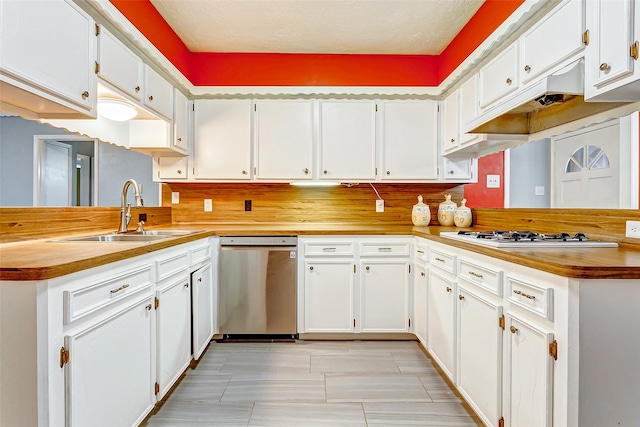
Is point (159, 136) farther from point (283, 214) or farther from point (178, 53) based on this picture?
point (283, 214)

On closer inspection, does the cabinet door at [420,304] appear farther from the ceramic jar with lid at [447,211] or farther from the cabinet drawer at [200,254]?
the cabinet drawer at [200,254]

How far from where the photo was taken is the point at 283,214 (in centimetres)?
327

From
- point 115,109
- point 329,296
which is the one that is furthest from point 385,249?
point 115,109

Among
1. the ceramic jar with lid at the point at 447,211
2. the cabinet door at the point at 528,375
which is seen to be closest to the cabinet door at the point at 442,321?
the cabinet door at the point at 528,375

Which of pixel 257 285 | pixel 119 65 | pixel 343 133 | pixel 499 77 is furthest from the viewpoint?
pixel 343 133

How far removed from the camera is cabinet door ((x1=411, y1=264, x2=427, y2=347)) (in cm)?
243

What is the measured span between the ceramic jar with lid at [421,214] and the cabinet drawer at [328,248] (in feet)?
2.50

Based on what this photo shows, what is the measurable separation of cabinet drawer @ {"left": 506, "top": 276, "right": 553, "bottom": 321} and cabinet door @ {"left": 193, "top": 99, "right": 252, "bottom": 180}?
2.25 meters

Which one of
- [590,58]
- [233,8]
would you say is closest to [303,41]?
[233,8]

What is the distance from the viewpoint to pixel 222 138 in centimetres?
298

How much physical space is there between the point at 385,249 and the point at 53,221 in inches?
86.8

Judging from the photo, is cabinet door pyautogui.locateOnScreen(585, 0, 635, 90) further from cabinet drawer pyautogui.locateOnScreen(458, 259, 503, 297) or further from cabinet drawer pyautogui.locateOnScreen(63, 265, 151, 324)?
cabinet drawer pyautogui.locateOnScreen(63, 265, 151, 324)

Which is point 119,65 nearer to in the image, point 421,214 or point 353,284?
point 353,284

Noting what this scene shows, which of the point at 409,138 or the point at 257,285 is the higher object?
the point at 409,138
